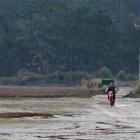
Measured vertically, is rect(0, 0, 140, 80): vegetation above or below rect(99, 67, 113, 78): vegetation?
above

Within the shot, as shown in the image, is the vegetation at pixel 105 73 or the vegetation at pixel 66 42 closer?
the vegetation at pixel 105 73

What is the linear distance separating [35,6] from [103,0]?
684 inches

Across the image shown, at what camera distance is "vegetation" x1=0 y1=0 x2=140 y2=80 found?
4429 inches

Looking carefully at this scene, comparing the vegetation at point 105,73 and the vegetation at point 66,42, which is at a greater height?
the vegetation at point 66,42

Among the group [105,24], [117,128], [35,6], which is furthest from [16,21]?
[117,128]

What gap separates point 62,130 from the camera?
64.7 feet

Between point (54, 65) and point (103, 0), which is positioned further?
point (103, 0)

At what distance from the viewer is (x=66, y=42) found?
11350cm

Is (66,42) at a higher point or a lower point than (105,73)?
higher

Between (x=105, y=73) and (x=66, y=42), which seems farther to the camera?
(x=66, y=42)

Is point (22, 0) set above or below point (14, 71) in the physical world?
above

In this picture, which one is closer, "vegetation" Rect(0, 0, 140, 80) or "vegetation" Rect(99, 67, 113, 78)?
"vegetation" Rect(99, 67, 113, 78)

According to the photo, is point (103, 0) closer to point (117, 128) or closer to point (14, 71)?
point (14, 71)

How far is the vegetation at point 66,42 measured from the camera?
369ft
